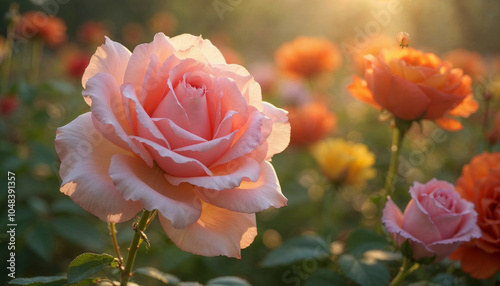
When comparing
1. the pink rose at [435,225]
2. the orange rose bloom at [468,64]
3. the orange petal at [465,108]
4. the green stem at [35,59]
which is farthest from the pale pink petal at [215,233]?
the orange rose bloom at [468,64]

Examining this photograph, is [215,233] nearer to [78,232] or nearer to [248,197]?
[248,197]

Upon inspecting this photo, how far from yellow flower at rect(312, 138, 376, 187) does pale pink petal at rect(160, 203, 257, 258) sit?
2.60 ft

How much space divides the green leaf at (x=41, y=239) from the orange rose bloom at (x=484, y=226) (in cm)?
93

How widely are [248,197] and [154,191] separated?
104 mm

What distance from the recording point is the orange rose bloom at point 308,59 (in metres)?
2.05

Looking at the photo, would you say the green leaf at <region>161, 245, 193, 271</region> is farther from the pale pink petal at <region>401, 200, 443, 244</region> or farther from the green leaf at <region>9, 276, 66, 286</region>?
the pale pink petal at <region>401, 200, 443, 244</region>

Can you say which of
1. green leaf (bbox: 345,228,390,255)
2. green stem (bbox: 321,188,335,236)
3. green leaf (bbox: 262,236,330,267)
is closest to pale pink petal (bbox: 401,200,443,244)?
green leaf (bbox: 345,228,390,255)

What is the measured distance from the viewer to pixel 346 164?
1.28m

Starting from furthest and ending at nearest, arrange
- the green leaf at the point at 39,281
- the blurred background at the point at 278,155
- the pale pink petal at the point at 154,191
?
1. the blurred background at the point at 278,155
2. the green leaf at the point at 39,281
3. the pale pink petal at the point at 154,191

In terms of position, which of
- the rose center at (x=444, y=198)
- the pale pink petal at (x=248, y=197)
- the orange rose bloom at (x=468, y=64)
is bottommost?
the orange rose bloom at (x=468, y=64)

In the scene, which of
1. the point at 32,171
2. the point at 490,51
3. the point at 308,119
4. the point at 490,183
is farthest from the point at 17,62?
the point at 490,51

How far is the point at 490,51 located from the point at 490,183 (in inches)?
161

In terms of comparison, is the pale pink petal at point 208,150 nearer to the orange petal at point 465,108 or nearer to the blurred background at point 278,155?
the blurred background at point 278,155

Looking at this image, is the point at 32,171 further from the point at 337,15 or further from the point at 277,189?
the point at 337,15
